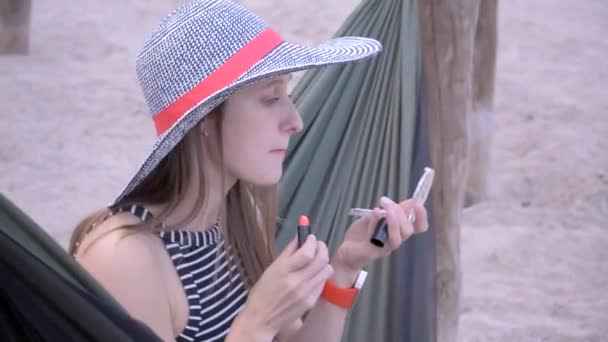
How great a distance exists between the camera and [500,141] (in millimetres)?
4465

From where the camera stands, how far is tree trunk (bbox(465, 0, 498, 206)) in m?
3.62

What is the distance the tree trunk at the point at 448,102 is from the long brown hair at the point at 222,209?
1.96ft

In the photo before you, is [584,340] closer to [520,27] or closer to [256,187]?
[256,187]

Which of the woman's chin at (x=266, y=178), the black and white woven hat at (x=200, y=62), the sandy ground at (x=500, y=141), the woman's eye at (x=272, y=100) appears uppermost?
the black and white woven hat at (x=200, y=62)

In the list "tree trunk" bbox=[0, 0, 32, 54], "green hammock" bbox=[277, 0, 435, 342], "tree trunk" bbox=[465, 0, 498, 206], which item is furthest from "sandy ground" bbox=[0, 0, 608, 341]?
"green hammock" bbox=[277, 0, 435, 342]

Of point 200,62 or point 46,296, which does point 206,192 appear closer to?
point 200,62

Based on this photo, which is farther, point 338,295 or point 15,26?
point 15,26

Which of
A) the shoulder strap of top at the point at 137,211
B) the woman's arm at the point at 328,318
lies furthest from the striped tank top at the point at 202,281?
the woman's arm at the point at 328,318

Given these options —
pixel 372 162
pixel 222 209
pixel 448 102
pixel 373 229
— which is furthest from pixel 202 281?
pixel 448 102

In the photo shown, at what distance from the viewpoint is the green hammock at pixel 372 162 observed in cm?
183

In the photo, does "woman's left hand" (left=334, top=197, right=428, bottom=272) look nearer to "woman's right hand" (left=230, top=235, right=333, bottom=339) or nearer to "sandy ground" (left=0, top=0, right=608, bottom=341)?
"woman's right hand" (left=230, top=235, right=333, bottom=339)

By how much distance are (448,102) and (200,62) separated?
819 mm

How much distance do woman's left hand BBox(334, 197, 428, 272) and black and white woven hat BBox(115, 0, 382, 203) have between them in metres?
0.20

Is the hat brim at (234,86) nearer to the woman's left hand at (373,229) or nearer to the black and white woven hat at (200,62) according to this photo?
the black and white woven hat at (200,62)
